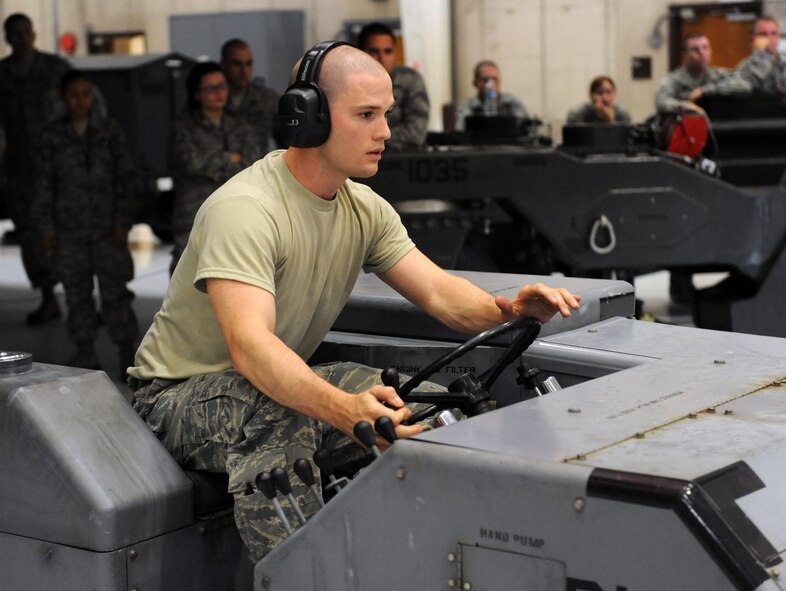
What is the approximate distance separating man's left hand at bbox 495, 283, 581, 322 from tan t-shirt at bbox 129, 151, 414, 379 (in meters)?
0.33

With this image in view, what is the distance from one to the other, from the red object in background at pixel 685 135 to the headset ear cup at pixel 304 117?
15.7ft

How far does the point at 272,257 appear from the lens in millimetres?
2795

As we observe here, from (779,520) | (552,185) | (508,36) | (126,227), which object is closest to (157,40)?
(508,36)

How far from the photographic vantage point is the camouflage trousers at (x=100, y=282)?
7477 millimetres

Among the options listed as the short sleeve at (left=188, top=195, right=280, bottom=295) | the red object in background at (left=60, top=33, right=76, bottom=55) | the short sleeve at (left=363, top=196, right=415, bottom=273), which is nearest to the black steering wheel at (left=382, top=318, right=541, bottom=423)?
the short sleeve at (left=188, top=195, right=280, bottom=295)

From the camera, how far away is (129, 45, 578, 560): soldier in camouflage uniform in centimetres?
265

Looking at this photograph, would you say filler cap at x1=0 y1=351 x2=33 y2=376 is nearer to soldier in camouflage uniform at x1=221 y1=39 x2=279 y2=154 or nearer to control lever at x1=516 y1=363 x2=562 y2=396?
control lever at x1=516 y1=363 x2=562 y2=396

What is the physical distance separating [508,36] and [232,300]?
13399 mm

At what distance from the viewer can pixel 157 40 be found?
16.0m

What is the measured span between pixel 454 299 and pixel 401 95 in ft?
13.8

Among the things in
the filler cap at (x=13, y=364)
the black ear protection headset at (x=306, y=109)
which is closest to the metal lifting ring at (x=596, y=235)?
the black ear protection headset at (x=306, y=109)

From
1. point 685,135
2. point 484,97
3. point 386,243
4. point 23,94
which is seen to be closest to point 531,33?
point 484,97

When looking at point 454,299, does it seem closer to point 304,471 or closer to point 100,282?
point 304,471

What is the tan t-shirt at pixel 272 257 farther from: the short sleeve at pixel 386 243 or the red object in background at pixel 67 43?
the red object in background at pixel 67 43
